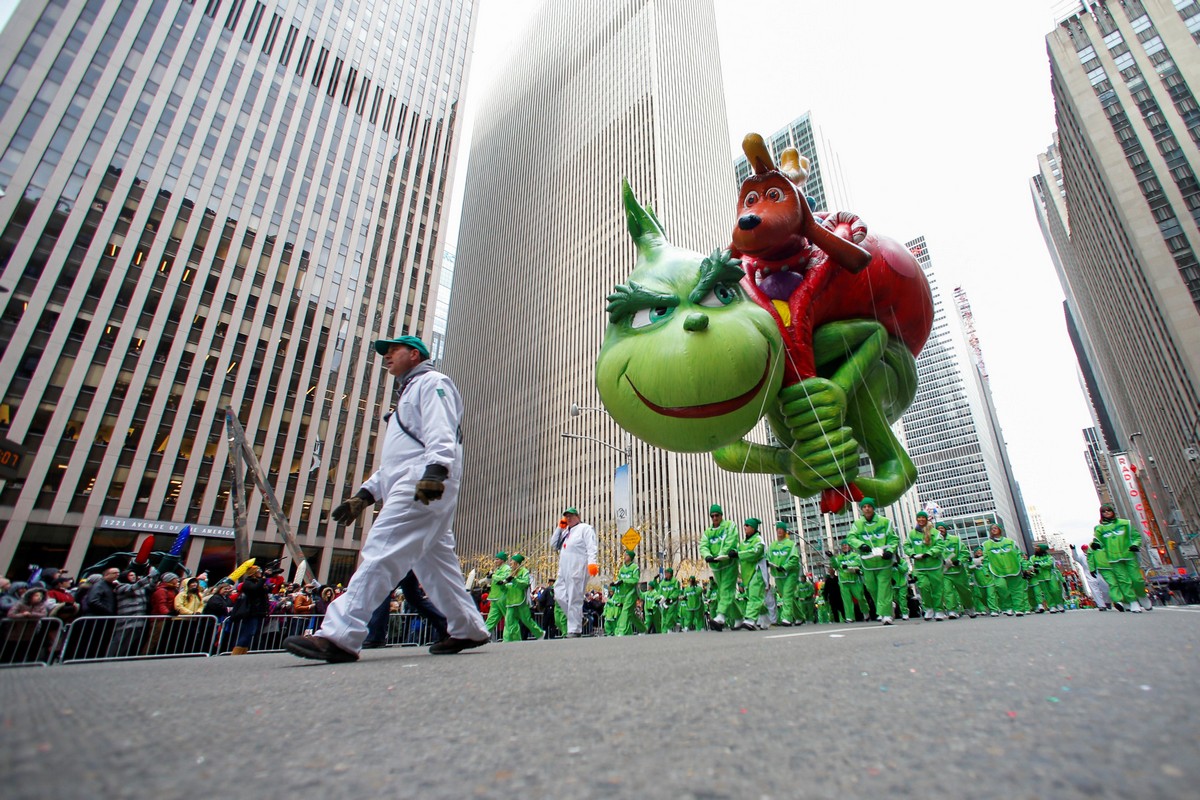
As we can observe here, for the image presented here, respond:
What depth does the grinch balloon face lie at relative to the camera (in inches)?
258

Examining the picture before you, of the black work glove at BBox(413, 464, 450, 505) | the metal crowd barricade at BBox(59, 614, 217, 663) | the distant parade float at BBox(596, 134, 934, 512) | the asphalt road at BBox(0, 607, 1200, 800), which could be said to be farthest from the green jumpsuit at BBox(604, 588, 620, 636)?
the asphalt road at BBox(0, 607, 1200, 800)

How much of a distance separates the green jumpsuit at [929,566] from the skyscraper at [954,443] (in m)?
102

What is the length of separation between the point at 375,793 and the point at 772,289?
782 centimetres

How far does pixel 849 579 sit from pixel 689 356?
5.84 m

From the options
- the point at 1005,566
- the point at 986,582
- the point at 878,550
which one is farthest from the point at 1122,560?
the point at 878,550

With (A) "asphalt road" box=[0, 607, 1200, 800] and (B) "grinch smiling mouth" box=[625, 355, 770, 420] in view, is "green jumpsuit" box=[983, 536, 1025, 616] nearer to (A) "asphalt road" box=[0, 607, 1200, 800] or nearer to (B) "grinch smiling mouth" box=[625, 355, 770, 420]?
(B) "grinch smiling mouth" box=[625, 355, 770, 420]

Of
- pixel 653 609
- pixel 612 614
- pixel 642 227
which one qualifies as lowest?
pixel 612 614

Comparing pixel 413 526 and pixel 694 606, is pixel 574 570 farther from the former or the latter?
pixel 413 526

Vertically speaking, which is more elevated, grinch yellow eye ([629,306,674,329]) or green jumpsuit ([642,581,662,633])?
grinch yellow eye ([629,306,674,329])

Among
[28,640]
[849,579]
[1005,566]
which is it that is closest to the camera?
[28,640]

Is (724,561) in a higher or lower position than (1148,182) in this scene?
lower

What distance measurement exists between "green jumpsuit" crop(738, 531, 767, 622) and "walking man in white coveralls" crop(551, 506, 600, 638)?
8.02ft

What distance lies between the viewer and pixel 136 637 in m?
7.32

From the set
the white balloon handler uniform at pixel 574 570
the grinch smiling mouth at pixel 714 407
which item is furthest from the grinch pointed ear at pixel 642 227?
the white balloon handler uniform at pixel 574 570
